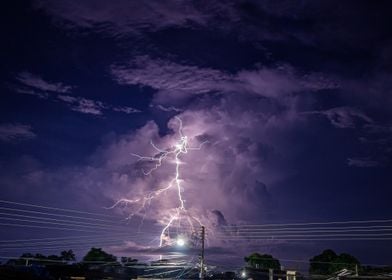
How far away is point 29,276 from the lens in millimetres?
17719

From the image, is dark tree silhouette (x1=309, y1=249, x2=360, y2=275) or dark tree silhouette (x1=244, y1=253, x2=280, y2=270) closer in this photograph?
dark tree silhouette (x1=309, y1=249, x2=360, y2=275)

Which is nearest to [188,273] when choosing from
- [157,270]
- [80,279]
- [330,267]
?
[157,270]

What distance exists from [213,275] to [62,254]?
116 feet

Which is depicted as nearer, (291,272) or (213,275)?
(291,272)

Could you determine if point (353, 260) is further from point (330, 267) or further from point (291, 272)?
point (291, 272)

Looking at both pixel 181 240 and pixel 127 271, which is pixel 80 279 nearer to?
pixel 181 240

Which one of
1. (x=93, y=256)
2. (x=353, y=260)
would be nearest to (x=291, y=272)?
(x=353, y=260)

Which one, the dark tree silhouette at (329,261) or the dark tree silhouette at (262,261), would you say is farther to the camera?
the dark tree silhouette at (262,261)

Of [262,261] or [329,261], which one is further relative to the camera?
[262,261]

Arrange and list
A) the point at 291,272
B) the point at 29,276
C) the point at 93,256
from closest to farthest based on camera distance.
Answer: the point at 29,276
the point at 291,272
the point at 93,256

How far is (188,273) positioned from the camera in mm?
46656

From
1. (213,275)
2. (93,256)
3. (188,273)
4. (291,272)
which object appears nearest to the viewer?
(291,272)

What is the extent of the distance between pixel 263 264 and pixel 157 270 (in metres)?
30.4

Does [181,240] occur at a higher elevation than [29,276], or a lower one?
higher
